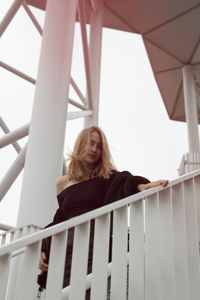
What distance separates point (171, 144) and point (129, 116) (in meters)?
2.68

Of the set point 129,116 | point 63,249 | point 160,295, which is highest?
point 129,116


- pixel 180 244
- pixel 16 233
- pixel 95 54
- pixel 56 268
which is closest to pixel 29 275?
pixel 56 268

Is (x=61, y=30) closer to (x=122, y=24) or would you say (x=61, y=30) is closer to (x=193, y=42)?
(x=122, y=24)

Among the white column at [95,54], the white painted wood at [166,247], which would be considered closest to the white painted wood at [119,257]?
the white painted wood at [166,247]

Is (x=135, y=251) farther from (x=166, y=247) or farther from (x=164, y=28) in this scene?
(x=164, y=28)

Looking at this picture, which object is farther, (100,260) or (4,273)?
(100,260)

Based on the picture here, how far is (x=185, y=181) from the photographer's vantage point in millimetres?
2791

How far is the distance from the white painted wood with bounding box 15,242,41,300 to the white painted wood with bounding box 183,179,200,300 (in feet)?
3.71

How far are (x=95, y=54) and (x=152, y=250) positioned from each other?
23.2ft

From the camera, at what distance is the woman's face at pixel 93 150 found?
9.48ft

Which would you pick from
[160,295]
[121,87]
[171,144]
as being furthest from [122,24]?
[160,295]

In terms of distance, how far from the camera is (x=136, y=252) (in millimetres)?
2299

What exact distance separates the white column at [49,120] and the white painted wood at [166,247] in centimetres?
207

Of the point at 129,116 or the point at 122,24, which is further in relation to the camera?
the point at 129,116
